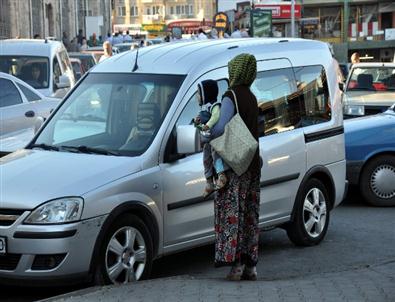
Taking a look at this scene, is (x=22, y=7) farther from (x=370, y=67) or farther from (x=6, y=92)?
(x=6, y=92)

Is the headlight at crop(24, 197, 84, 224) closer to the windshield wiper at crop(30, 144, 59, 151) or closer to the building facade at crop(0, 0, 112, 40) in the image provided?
the windshield wiper at crop(30, 144, 59, 151)

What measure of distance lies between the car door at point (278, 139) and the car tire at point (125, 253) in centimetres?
146

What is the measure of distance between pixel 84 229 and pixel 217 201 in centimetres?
103

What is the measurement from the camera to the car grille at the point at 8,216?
5176 millimetres

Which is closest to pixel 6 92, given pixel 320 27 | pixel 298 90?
pixel 298 90

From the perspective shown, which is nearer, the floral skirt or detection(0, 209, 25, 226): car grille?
detection(0, 209, 25, 226): car grille

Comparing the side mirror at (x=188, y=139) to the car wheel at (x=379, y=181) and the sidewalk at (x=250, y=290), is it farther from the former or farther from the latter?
the car wheel at (x=379, y=181)

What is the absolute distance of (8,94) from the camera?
36.5ft

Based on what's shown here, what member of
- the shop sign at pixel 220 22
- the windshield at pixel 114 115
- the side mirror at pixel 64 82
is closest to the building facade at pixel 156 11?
the shop sign at pixel 220 22

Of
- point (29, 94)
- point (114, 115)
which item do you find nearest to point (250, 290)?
point (114, 115)

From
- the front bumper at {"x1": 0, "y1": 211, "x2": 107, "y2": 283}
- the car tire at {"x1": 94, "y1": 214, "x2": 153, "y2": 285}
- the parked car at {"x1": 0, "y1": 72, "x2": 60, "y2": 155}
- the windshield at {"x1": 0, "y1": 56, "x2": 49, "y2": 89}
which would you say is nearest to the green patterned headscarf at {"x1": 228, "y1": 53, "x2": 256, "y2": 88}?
the car tire at {"x1": 94, "y1": 214, "x2": 153, "y2": 285}

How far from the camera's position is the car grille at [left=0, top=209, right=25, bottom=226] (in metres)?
5.18

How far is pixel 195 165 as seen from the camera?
19.6 ft

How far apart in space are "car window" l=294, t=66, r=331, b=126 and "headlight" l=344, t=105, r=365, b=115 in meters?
6.68
